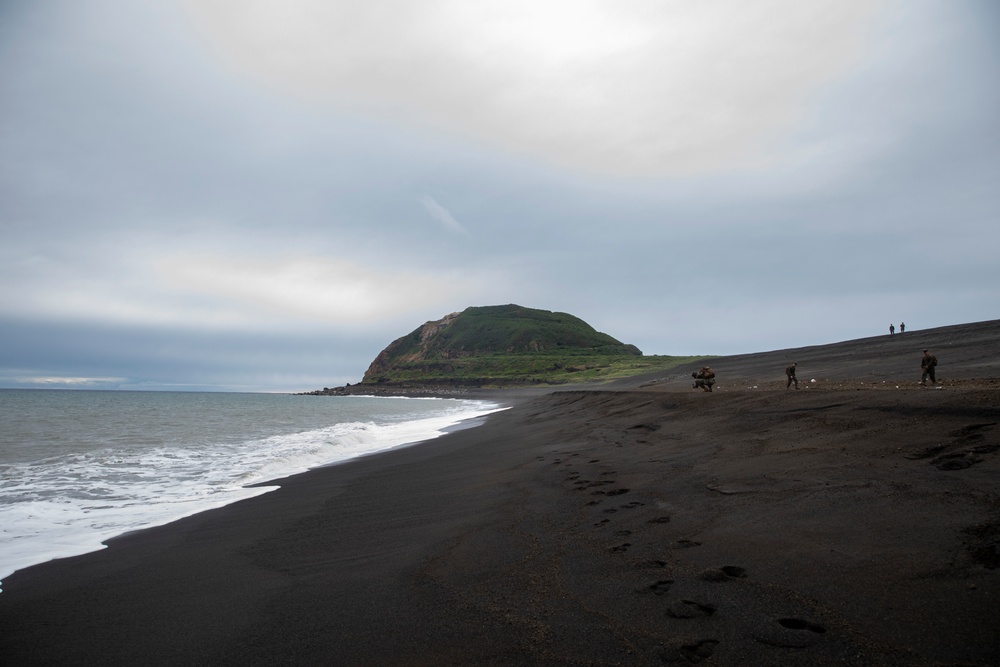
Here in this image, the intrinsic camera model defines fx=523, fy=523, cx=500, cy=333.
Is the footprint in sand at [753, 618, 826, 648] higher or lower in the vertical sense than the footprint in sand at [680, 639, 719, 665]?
higher

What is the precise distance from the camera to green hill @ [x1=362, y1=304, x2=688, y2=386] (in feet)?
341

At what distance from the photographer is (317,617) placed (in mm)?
4066

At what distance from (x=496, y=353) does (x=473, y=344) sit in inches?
586

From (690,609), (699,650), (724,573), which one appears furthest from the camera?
(724,573)

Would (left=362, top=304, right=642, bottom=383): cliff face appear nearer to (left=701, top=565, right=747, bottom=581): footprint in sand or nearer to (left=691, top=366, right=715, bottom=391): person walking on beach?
(left=691, top=366, right=715, bottom=391): person walking on beach

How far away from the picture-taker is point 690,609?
3449 millimetres

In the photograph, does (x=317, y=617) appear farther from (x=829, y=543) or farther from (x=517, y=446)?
(x=517, y=446)

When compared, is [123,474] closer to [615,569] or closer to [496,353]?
[615,569]

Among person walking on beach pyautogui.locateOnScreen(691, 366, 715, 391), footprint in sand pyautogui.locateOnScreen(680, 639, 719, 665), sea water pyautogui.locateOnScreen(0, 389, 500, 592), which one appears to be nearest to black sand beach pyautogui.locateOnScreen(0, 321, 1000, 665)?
footprint in sand pyautogui.locateOnScreen(680, 639, 719, 665)

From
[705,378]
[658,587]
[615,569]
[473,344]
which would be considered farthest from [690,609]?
[473,344]

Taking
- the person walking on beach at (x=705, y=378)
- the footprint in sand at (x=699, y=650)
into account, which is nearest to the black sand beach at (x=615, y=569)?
the footprint in sand at (x=699, y=650)

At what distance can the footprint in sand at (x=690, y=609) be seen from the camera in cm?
338

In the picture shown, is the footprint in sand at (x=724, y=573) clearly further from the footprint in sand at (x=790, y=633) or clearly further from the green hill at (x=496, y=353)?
the green hill at (x=496, y=353)

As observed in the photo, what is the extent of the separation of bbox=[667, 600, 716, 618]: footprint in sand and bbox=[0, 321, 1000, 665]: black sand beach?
13 mm
